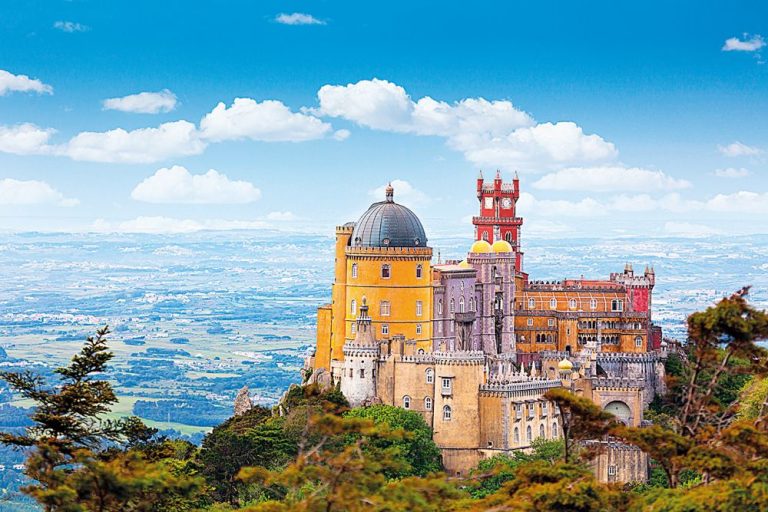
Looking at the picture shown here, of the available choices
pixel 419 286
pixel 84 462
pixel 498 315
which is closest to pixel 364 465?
pixel 84 462

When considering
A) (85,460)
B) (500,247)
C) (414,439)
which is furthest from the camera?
(500,247)

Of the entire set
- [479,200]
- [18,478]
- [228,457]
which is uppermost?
[479,200]

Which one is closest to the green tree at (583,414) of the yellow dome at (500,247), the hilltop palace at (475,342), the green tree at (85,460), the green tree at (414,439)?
the green tree at (85,460)

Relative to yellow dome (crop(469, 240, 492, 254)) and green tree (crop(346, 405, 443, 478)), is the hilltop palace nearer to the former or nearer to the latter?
yellow dome (crop(469, 240, 492, 254))

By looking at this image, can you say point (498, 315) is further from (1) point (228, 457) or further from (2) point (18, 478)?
(2) point (18, 478)

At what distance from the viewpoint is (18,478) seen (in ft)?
593

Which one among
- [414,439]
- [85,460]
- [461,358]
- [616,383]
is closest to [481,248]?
[616,383]

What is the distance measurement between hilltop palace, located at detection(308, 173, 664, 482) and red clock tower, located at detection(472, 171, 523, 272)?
40.9 feet

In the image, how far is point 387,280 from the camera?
10581cm

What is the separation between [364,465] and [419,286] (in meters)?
60.3

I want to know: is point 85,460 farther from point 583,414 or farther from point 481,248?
point 481,248

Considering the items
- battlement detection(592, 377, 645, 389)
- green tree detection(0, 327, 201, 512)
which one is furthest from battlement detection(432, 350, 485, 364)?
green tree detection(0, 327, 201, 512)

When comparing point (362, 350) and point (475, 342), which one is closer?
point (362, 350)

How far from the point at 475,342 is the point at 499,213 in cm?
2876
